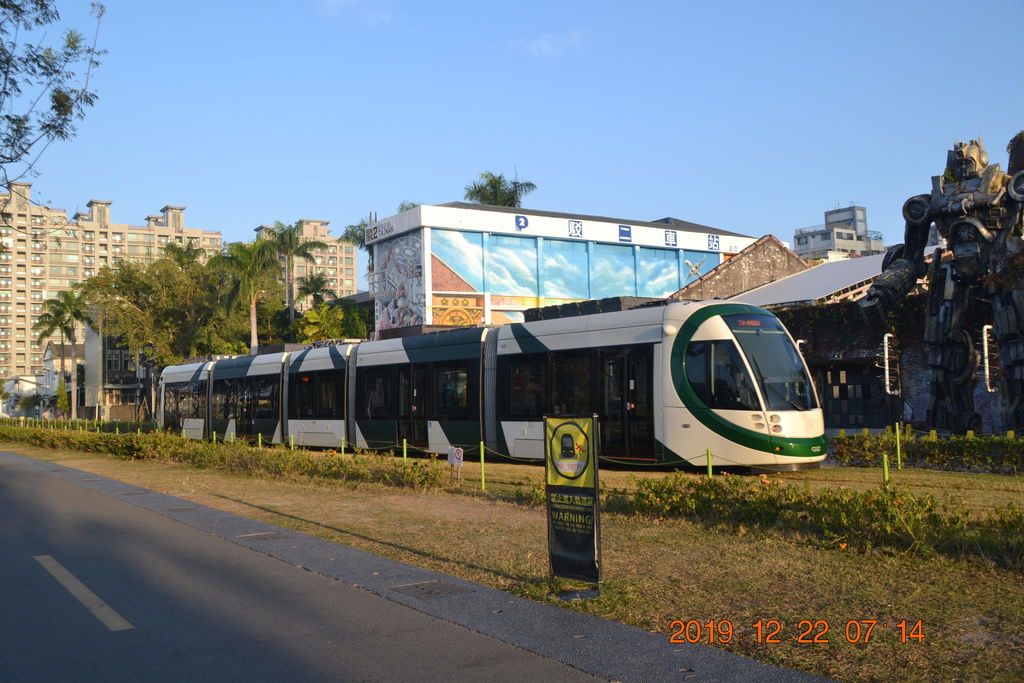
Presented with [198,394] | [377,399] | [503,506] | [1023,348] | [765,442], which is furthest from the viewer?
[198,394]

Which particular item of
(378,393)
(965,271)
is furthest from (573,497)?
(378,393)

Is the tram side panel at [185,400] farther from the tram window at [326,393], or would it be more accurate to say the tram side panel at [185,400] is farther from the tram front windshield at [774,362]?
the tram front windshield at [774,362]

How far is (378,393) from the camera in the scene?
81.1ft

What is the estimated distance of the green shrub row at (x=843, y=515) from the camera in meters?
8.16

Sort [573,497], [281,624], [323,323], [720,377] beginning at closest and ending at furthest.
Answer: [281,624] < [573,497] < [720,377] < [323,323]

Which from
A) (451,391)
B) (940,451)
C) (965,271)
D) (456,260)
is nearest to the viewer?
(940,451)

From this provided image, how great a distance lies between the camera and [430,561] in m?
9.20

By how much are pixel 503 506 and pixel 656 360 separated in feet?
17.0

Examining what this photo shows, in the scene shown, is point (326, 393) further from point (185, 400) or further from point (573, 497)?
point (573, 497)

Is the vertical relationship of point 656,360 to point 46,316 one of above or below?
below

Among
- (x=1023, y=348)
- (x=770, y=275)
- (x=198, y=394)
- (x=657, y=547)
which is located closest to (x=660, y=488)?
(x=657, y=547)

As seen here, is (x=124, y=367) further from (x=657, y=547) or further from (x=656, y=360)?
(x=657, y=547)

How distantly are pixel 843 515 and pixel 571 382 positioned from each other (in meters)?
10.0

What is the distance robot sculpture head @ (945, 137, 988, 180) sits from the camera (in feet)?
66.9
